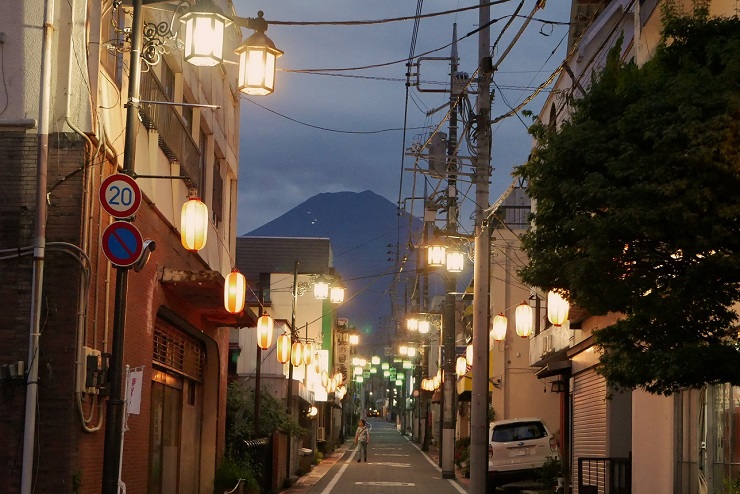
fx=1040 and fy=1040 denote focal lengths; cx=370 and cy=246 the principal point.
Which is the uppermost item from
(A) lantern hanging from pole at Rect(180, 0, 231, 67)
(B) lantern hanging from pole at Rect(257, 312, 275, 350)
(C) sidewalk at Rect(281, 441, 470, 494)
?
(A) lantern hanging from pole at Rect(180, 0, 231, 67)

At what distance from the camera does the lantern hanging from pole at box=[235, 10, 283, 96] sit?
1270cm

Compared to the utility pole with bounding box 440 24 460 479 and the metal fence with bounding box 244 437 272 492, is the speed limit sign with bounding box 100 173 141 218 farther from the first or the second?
the utility pole with bounding box 440 24 460 479

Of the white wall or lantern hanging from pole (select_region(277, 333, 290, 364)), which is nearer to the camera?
the white wall

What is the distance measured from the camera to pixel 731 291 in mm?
9203

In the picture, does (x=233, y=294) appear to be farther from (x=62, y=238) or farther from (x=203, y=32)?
(x=203, y=32)

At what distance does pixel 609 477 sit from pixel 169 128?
11.8m

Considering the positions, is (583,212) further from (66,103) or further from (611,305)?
(66,103)

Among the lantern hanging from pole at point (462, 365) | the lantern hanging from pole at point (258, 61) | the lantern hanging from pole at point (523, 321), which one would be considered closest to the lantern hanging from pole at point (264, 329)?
the lantern hanging from pole at point (523, 321)

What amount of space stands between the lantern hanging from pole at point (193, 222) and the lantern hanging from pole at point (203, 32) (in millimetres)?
4134

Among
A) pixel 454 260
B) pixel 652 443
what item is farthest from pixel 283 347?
pixel 652 443

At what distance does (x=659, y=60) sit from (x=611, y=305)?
264 cm

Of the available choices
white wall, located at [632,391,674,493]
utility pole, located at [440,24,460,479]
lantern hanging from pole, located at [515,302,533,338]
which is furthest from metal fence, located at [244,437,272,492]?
white wall, located at [632,391,674,493]

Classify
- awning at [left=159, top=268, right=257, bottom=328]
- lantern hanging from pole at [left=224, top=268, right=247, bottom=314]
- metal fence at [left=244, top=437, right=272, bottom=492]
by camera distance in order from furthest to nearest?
metal fence at [left=244, top=437, right=272, bottom=492] → lantern hanging from pole at [left=224, top=268, right=247, bottom=314] → awning at [left=159, top=268, right=257, bottom=328]

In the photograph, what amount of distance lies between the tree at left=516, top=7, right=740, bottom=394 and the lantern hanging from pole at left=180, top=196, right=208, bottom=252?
23.1ft
